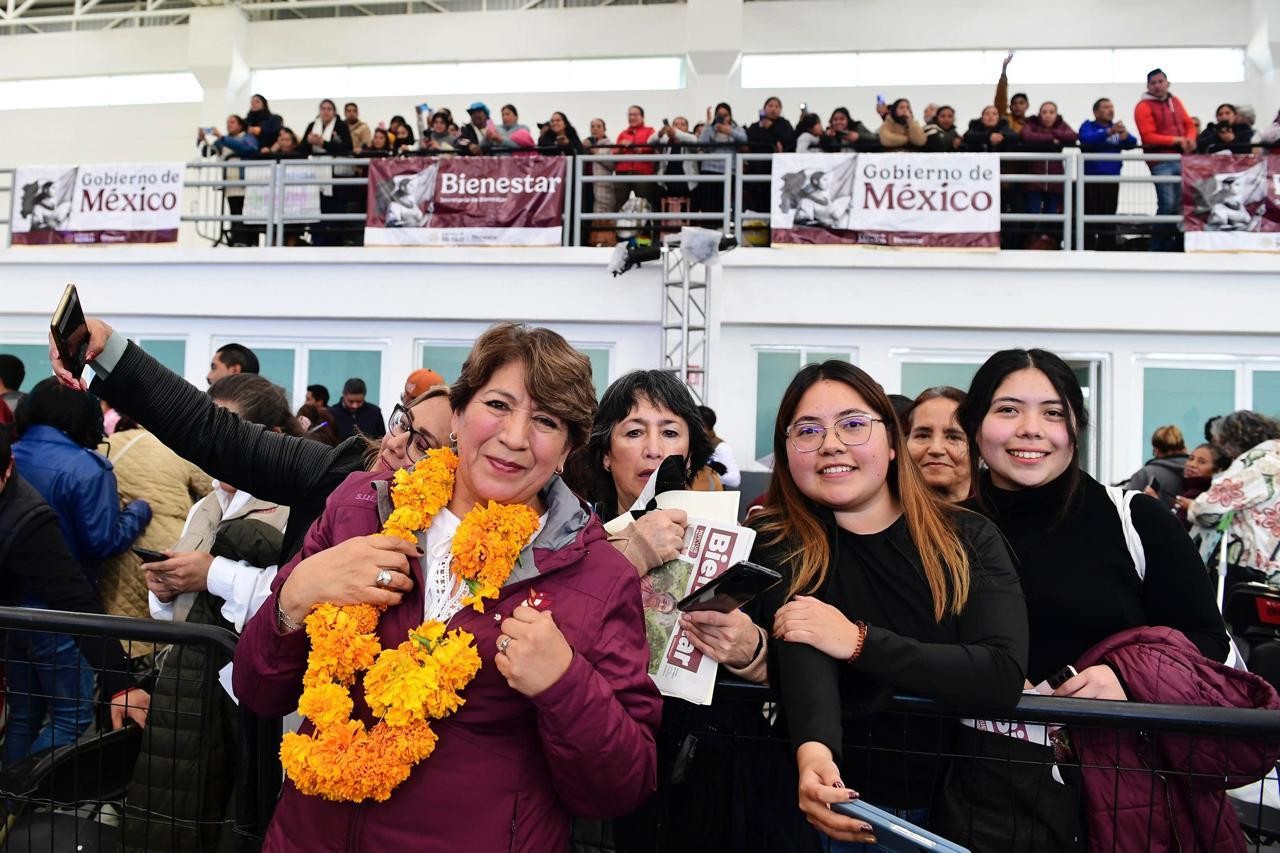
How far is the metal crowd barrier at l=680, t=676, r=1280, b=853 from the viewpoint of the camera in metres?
1.70

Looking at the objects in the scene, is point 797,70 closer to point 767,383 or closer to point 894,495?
point 767,383

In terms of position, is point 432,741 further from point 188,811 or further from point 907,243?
point 907,243

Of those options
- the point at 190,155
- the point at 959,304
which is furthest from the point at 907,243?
the point at 190,155

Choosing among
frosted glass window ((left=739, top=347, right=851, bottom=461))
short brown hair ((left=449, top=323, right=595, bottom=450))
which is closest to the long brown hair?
short brown hair ((left=449, top=323, right=595, bottom=450))

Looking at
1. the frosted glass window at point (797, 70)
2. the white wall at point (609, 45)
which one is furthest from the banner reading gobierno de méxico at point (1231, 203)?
the frosted glass window at point (797, 70)

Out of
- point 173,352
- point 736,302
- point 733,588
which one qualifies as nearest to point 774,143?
point 736,302

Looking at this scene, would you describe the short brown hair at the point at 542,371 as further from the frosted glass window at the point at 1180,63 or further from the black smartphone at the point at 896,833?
the frosted glass window at the point at 1180,63

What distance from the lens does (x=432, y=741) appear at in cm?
154

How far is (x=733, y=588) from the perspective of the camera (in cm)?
148

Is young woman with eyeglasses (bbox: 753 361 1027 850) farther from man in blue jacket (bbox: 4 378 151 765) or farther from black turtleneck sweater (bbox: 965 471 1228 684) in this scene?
man in blue jacket (bbox: 4 378 151 765)

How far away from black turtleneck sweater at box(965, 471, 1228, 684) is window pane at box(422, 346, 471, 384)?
8775mm

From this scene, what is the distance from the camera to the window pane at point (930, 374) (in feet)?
31.4

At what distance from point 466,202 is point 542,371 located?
8.50 m

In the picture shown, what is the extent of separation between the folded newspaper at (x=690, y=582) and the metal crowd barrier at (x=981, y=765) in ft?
0.31
